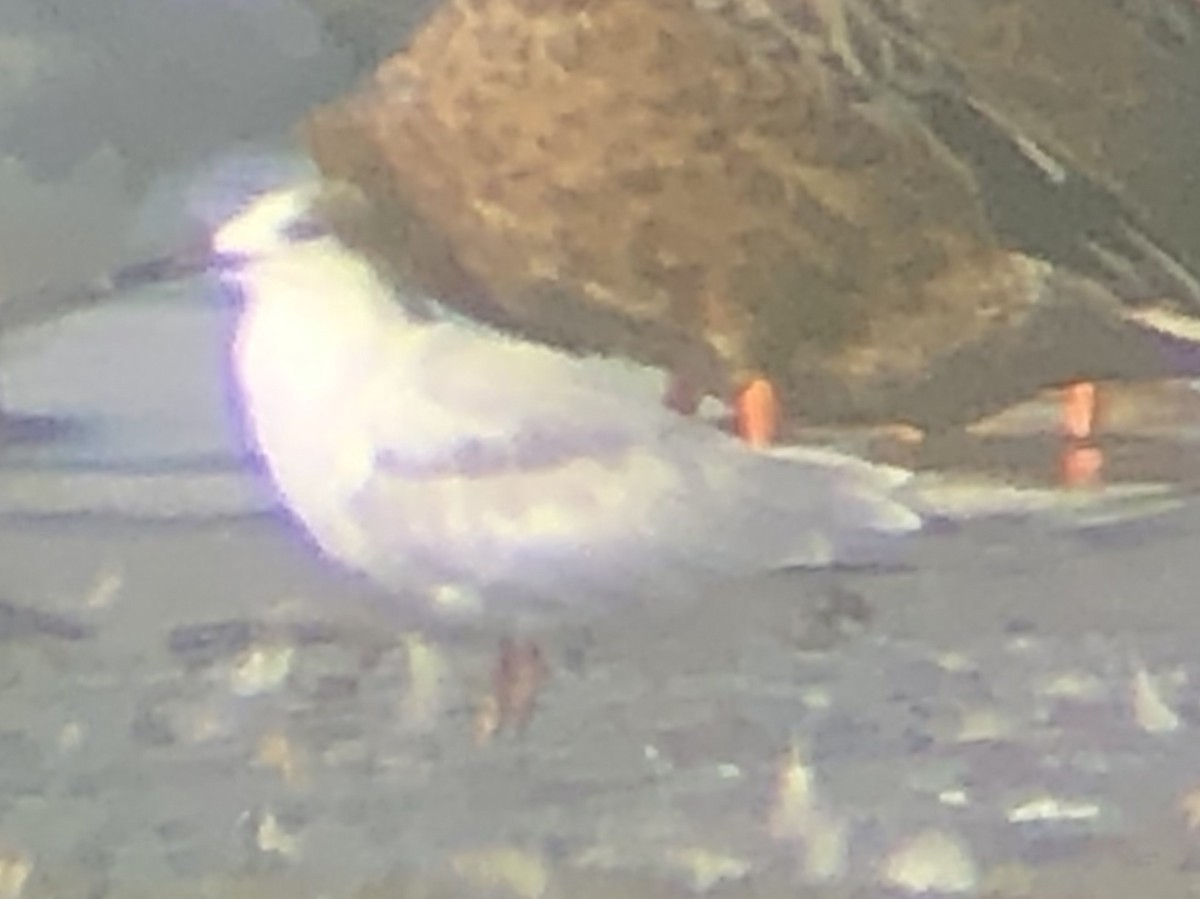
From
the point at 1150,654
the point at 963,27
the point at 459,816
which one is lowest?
the point at 459,816

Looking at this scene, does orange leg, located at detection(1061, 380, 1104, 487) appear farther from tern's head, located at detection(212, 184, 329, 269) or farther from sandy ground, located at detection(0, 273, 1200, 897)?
tern's head, located at detection(212, 184, 329, 269)

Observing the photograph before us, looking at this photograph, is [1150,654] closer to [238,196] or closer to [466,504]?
[466,504]

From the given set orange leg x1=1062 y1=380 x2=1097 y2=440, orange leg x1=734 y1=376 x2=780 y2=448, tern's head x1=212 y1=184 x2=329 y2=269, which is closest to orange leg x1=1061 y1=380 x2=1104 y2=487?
A: orange leg x1=1062 y1=380 x2=1097 y2=440

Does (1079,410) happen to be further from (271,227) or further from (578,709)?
(271,227)

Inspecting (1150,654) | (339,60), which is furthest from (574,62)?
Result: (1150,654)

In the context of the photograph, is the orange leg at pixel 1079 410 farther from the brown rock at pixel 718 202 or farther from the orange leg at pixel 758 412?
the orange leg at pixel 758 412

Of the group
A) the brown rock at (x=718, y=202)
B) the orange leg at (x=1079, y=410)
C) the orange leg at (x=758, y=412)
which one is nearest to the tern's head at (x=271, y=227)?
the brown rock at (x=718, y=202)

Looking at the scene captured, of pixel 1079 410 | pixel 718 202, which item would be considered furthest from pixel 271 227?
pixel 1079 410
